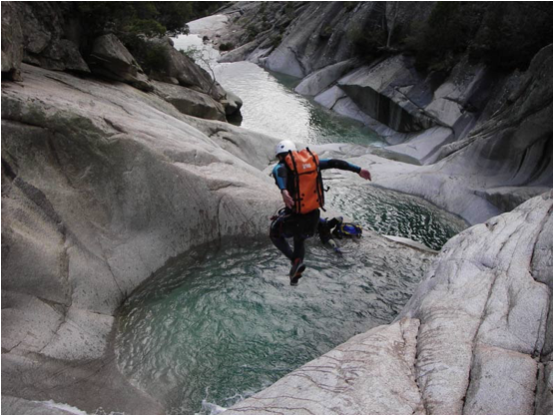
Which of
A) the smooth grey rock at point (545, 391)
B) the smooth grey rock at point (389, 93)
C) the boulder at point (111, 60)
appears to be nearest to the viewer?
the smooth grey rock at point (545, 391)

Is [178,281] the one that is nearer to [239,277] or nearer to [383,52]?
[239,277]

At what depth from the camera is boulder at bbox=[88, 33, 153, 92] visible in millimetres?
16828

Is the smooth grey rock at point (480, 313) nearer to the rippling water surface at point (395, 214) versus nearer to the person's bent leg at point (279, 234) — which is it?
the person's bent leg at point (279, 234)

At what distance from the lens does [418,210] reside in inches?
675

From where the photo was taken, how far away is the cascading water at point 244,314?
8430 mm

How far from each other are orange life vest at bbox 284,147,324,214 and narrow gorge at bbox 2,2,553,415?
2.40 meters

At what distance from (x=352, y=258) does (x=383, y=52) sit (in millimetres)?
25550

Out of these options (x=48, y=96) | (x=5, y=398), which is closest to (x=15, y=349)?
(x=5, y=398)

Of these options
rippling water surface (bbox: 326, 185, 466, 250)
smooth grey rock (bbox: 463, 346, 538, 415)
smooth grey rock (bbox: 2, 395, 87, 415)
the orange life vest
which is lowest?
smooth grey rock (bbox: 2, 395, 87, 415)

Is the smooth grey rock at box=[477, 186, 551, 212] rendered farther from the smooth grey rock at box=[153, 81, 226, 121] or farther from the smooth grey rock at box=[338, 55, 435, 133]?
the smooth grey rock at box=[153, 81, 226, 121]

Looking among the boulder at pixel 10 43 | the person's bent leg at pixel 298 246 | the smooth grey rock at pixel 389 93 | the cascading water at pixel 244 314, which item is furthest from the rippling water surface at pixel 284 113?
the person's bent leg at pixel 298 246

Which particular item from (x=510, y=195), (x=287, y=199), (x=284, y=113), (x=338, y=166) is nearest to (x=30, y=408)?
(x=287, y=199)

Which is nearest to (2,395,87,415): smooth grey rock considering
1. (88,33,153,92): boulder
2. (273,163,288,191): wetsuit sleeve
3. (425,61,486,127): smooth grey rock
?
(273,163,288,191): wetsuit sleeve

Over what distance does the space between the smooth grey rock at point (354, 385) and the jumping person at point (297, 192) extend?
285cm
